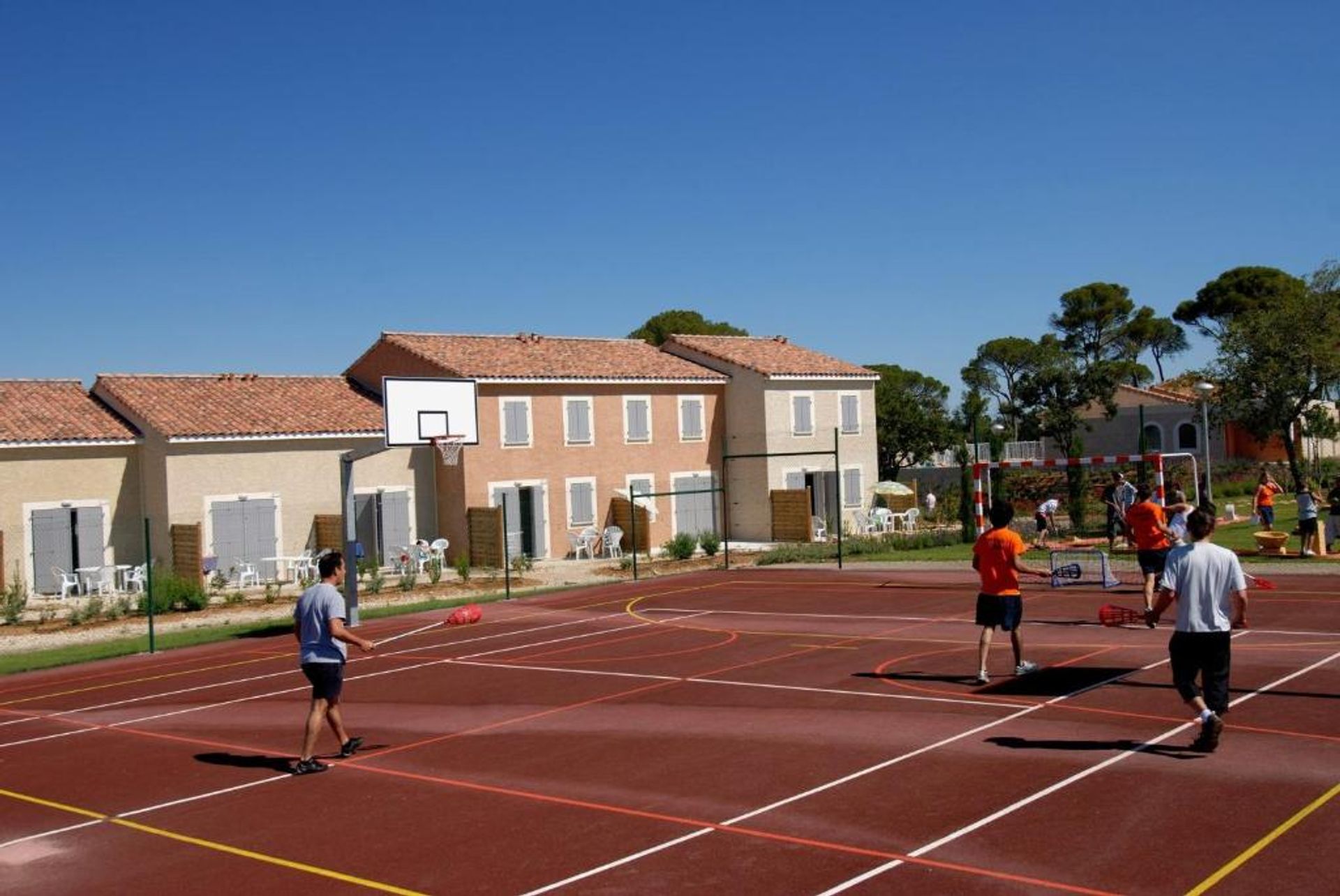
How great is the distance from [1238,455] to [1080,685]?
5670cm

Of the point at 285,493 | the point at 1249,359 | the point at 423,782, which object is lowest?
the point at 423,782

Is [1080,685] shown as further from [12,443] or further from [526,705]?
[12,443]

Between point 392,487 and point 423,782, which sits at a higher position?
point 392,487

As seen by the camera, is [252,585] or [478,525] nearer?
[252,585]

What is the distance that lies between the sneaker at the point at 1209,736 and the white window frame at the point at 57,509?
2916cm

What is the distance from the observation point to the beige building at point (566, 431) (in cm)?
3859

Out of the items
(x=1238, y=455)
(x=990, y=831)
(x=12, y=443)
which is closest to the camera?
(x=990, y=831)

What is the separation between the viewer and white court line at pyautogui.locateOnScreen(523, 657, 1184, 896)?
25.7 ft

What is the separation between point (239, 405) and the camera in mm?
36781

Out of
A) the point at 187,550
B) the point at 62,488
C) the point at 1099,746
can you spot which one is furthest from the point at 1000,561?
the point at 62,488

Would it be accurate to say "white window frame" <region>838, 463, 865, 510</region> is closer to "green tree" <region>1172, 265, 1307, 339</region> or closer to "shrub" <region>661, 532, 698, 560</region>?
"shrub" <region>661, 532, 698, 560</region>

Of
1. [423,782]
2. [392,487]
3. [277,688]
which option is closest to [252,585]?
[392,487]

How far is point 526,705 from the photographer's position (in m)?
14.1

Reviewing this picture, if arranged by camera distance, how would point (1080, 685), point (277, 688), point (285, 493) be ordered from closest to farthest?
point (1080, 685) < point (277, 688) < point (285, 493)
